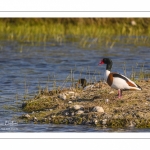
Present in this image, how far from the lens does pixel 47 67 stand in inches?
771

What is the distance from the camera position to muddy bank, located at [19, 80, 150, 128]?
11031mm

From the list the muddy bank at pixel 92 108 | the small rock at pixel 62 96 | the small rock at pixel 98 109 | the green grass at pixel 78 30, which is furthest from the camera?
the green grass at pixel 78 30

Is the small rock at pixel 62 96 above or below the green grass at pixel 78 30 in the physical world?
below

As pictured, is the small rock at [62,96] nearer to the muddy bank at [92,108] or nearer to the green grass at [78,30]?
the muddy bank at [92,108]

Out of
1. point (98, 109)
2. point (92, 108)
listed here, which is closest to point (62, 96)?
point (92, 108)

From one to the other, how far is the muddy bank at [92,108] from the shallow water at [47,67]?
0.21 metres

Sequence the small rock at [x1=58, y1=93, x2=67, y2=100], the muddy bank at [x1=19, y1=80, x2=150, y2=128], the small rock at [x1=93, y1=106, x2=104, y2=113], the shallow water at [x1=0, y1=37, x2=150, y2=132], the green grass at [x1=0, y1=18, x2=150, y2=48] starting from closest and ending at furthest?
the muddy bank at [x1=19, y1=80, x2=150, y2=128]
the small rock at [x1=93, y1=106, x2=104, y2=113]
the shallow water at [x1=0, y1=37, x2=150, y2=132]
the small rock at [x1=58, y1=93, x2=67, y2=100]
the green grass at [x1=0, y1=18, x2=150, y2=48]

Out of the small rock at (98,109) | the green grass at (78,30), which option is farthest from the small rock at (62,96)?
the green grass at (78,30)

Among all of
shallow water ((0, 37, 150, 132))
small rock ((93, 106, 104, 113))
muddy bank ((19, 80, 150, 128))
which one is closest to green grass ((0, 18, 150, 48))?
shallow water ((0, 37, 150, 132))

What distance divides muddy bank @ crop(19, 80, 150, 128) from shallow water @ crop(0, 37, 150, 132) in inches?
8.3

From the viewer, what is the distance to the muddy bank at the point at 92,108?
11.0 meters

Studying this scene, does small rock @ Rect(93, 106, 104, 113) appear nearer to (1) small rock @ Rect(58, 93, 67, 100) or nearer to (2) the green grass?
(1) small rock @ Rect(58, 93, 67, 100)

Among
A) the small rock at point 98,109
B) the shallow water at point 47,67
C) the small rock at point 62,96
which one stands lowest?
the small rock at point 98,109
